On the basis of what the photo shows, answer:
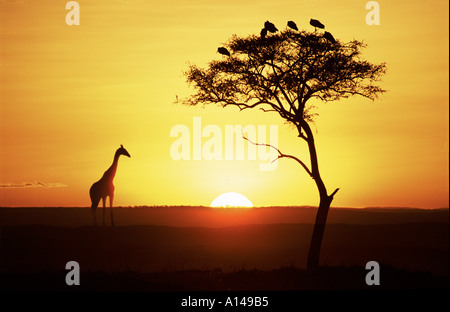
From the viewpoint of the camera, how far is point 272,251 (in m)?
41.2

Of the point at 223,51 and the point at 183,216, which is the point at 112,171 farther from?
the point at 183,216

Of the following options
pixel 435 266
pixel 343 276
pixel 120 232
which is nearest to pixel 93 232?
Result: pixel 120 232

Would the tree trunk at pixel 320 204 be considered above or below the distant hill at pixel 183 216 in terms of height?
below

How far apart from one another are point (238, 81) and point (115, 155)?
8975 millimetres

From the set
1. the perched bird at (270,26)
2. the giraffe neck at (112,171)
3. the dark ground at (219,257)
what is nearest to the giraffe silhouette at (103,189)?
the giraffe neck at (112,171)

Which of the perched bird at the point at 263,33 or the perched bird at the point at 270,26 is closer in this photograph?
the perched bird at the point at 270,26

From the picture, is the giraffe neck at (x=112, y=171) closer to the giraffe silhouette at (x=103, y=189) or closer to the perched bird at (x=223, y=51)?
the giraffe silhouette at (x=103, y=189)

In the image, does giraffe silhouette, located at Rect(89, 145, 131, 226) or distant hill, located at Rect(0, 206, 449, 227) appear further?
distant hill, located at Rect(0, 206, 449, 227)

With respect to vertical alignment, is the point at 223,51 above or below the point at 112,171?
above

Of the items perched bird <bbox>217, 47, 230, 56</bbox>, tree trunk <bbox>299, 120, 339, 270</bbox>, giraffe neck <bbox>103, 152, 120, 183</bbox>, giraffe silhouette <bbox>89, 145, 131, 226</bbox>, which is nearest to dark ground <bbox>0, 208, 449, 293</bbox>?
tree trunk <bbox>299, 120, 339, 270</bbox>

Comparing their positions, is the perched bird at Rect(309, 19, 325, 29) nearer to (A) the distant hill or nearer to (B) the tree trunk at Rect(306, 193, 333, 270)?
(B) the tree trunk at Rect(306, 193, 333, 270)

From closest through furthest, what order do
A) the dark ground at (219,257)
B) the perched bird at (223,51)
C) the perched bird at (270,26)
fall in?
the dark ground at (219,257), the perched bird at (270,26), the perched bird at (223,51)

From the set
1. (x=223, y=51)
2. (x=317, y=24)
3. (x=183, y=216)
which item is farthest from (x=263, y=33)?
(x=183, y=216)
